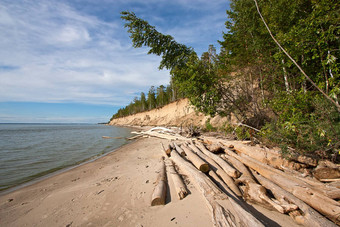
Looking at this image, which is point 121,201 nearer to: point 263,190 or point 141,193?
point 141,193

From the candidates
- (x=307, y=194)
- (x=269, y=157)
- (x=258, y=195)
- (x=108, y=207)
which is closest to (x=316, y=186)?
(x=307, y=194)

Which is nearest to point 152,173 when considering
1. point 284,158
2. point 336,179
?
point 284,158

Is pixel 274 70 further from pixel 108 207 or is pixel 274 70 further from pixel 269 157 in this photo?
pixel 108 207

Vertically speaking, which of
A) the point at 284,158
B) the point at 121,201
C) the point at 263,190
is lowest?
the point at 121,201

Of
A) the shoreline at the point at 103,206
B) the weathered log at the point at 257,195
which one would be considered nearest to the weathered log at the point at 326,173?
the weathered log at the point at 257,195

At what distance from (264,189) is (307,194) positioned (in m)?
0.67

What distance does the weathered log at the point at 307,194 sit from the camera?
232 centimetres

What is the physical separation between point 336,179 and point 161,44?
9.78 m

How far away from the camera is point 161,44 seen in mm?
9750

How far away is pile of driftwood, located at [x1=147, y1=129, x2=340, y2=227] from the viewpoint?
227cm

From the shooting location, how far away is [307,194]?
2.68 metres

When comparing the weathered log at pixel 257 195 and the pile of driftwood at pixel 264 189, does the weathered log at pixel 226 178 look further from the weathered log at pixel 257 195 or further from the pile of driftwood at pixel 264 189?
the weathered log at pixel 257 195

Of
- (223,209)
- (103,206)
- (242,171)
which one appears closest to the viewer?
(223,209)

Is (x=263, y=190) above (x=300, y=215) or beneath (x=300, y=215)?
above
